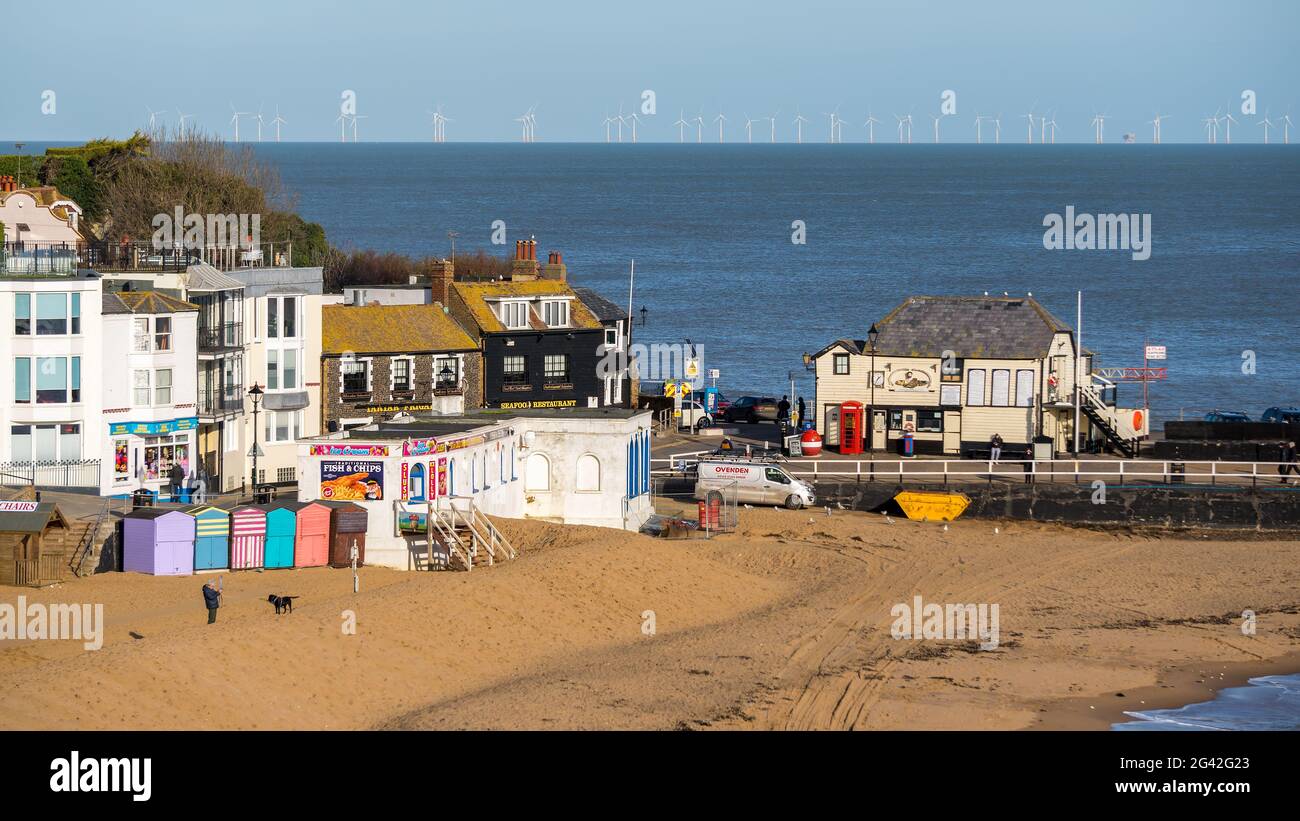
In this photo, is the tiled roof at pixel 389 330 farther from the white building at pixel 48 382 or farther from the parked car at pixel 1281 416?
the parked car at pixel 1281 416

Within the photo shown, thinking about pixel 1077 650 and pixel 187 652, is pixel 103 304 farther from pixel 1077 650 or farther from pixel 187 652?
pixel 1077 650

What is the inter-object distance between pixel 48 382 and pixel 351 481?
11683mm

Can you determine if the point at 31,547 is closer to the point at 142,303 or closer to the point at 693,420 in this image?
the point at 142,303

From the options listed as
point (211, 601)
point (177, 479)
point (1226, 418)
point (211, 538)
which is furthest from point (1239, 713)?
point (1226, 418)

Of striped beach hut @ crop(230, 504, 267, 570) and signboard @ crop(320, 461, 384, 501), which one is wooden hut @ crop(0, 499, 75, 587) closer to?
striped beach hut @ crop(230, 504, 267, 570)

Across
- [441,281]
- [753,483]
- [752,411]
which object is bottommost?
[753,483]

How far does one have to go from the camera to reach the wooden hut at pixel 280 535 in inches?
2008

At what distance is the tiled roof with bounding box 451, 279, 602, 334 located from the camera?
72.2 metres

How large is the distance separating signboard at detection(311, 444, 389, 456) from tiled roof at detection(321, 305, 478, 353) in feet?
48.4

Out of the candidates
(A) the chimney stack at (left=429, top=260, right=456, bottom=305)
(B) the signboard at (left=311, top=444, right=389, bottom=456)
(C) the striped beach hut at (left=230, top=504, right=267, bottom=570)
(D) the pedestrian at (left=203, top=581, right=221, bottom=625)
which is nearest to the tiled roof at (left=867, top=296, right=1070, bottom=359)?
(A) the chimney stack at (left=429, top=260, right=456, bottom=305)

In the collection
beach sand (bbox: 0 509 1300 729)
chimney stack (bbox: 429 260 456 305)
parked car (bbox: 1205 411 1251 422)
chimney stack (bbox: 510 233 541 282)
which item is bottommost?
beach sand (bbox: 0 509 1300 729)

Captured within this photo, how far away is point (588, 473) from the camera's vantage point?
192 ft

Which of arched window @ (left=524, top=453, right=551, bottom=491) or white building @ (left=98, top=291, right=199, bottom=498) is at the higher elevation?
white building @ (left=98, top=291, right=199, bottom=498)
